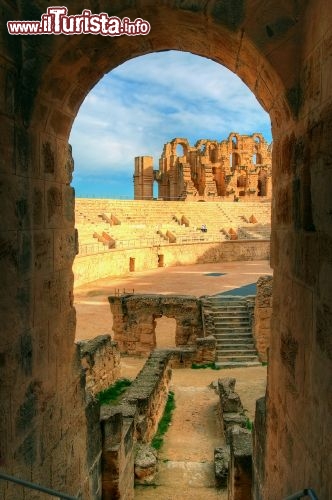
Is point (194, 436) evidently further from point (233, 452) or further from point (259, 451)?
point (259, 451)

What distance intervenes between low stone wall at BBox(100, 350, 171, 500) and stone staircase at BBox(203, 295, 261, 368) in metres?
2.87

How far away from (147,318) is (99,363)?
3.86 m

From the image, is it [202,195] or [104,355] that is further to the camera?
[202,195]

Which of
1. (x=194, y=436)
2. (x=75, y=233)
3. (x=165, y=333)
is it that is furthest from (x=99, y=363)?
(x=75, y=233)

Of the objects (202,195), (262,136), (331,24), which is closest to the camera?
(331,24)

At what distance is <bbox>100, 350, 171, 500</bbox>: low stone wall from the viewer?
4820mm

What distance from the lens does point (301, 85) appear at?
2.71 m

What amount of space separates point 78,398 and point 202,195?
139 feet

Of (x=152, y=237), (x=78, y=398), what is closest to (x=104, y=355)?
(x=78, y=398)

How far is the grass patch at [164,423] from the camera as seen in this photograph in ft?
26.9

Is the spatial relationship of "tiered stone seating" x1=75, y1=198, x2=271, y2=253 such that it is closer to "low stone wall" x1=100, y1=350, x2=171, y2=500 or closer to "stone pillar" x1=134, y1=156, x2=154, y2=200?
"stone pillar" x1=134, y1=156, x2=154, y2=200

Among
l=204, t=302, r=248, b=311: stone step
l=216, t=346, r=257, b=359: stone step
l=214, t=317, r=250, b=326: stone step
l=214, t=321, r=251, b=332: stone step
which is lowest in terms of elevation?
l=216, t=346, r=257, b=359: stone step

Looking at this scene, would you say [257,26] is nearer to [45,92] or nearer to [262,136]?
[45,92]

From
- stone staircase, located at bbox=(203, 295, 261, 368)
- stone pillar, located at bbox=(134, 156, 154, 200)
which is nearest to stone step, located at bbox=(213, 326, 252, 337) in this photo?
stone staircase, located at bbox=(203, 295, 261, 368)
